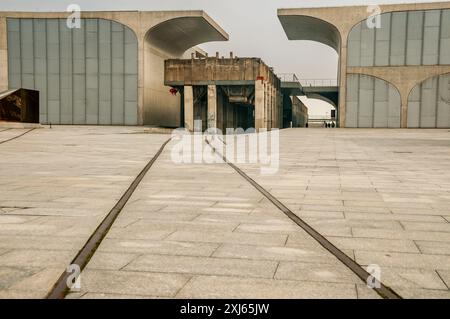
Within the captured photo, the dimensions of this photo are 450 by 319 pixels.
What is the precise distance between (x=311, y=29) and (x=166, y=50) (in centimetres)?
1567

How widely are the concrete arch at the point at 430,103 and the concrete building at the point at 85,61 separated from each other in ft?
68.4

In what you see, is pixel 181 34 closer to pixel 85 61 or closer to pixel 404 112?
pixel 85 61

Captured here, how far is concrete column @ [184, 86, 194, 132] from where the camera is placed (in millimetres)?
47219

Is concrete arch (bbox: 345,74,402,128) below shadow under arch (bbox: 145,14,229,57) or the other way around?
below

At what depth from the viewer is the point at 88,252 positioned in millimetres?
4699

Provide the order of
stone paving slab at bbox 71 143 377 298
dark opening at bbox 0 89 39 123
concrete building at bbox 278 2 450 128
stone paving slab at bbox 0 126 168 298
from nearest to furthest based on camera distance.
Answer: stone paving slab at bbox 71 143 377 298 < stone paving slab at bbox 0 126 168 298 < dark opening at bbox 0 89 39 123 < concrete building at bbox 278 2 450 128

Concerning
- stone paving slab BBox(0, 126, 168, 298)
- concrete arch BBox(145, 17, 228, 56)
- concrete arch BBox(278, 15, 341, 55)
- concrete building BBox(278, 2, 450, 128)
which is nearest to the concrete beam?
concrete building BBox(278, 2, 450, 128)

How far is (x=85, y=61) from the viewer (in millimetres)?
42812

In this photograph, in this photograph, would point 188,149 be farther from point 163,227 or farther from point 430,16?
point 430,16

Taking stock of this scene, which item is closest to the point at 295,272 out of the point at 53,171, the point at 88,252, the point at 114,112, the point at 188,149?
the point at 88,252

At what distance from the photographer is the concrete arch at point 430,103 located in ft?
137

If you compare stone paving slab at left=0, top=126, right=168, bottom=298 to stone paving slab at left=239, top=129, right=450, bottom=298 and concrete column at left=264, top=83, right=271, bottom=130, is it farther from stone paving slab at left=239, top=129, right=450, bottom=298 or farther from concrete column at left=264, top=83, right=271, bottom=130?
concrete column at left=264, top=83, right=271, bottom=130

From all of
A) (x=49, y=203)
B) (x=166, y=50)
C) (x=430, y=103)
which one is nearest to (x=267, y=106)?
(x=166, y=50)

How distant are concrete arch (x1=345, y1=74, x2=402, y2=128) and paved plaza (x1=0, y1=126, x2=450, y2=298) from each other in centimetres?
3246
